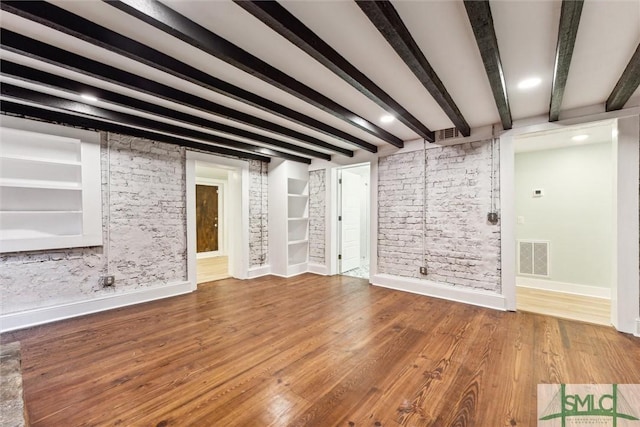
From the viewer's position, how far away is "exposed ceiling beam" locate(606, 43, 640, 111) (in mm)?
2011

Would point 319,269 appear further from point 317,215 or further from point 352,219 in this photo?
point 352,219

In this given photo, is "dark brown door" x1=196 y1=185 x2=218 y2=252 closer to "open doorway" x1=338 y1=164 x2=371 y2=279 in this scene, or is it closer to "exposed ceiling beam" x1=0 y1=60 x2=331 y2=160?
"open doorway" x1=338 y1=164 x2=371 y2=279

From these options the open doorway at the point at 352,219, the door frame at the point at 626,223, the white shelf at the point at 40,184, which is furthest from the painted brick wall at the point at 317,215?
the door frame at the point at 626,223

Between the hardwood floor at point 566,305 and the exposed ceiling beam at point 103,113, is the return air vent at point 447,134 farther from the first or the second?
the exposed ceiling beam at point 103,113

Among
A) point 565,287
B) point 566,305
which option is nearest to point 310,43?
point 566,305

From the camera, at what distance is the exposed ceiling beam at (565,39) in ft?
4.75

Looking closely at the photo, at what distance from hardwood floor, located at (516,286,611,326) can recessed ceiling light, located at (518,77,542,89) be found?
266 centimetres

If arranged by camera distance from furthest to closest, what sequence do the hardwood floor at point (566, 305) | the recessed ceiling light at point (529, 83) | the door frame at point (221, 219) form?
the door frame at point (221, 219) → the hardwood floor at point (566, 305) → the recessed ceiling light at point (529, 83)

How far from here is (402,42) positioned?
1.70m

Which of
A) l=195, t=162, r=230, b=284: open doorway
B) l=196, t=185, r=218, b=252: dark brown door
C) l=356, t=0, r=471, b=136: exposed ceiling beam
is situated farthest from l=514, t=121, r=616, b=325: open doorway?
l=196, t=185, r=218, b=252: dark brown door

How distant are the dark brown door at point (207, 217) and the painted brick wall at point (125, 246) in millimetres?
3593

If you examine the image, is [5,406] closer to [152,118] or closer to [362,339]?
[362,339]

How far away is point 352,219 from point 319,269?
1.26m

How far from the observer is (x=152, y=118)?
3.25m
